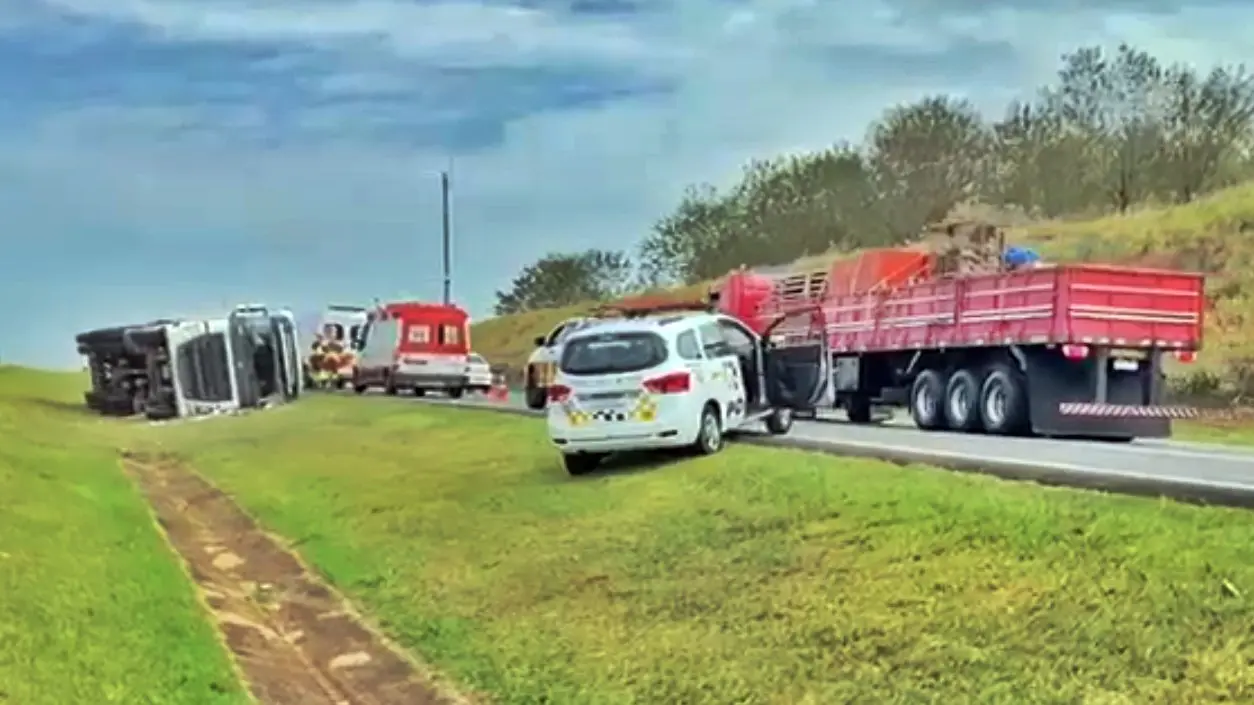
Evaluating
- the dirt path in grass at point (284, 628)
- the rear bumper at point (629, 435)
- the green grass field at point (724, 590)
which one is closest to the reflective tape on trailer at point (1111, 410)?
the green grass field at point (724, 590)

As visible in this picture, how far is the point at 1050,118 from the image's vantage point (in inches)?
2576

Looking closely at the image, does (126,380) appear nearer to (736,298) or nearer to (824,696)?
(736,298)

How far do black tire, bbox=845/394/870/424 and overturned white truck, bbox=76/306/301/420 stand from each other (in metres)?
21.9

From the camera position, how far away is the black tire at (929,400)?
85.8 ft

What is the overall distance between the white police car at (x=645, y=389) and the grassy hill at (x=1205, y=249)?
644 inches

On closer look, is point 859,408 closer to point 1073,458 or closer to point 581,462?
point 581,462

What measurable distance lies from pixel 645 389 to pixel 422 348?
2851 cm

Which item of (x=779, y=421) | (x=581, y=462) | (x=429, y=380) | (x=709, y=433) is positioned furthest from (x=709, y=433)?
(x=429, y=380)

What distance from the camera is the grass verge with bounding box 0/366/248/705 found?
10867 mm

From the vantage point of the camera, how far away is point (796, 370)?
81.6ft

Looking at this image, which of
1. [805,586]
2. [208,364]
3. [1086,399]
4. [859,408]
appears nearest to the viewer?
[805,586]

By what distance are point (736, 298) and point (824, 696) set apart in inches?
856

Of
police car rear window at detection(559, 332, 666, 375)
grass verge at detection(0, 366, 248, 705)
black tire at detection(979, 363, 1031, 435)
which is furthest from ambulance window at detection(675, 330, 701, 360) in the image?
grass verge at detection(0, 366, 248, 705)

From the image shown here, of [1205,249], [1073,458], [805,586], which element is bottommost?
[805,586]
